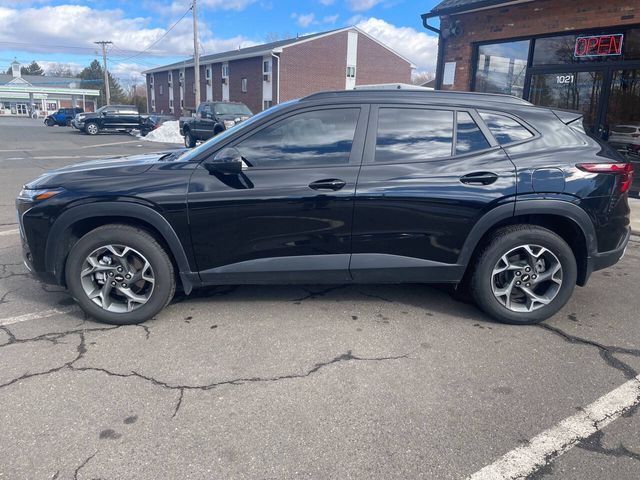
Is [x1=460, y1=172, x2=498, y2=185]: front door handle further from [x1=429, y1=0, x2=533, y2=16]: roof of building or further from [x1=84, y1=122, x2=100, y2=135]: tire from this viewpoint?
[x1=84, y1=122, x2=100, y2=135]: tire

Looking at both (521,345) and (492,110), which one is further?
(492,110)

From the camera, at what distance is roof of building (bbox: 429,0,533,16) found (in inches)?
389

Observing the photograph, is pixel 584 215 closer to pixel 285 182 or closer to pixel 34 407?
pixel 285 182

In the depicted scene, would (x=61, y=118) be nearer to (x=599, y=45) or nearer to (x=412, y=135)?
(x=599, y=45)

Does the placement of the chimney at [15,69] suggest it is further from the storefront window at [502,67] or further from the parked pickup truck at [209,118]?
the storefront window at [502,67]

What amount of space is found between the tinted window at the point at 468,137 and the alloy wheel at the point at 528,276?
2.78ft

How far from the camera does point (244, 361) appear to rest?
320cm

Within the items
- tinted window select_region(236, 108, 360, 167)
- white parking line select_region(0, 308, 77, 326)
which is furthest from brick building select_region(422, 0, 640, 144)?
white parking line select_region(0, 308, 77, 326)

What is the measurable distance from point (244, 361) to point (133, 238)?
1235mm

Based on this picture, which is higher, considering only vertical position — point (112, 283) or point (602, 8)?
point (602, 8)

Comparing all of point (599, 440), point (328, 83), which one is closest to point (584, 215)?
point (599, 440)

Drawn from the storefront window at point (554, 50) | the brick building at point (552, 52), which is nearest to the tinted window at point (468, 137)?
the brick building at point (552, 52)

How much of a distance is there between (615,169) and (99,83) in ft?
358

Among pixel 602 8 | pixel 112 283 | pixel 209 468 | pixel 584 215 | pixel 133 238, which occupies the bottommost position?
pixel 209 468
